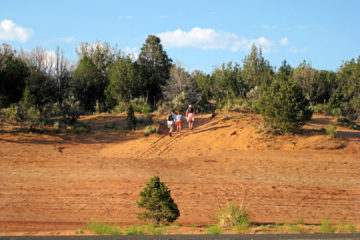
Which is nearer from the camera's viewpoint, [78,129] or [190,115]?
[190,115]

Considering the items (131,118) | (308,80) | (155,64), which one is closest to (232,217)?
(131,118)

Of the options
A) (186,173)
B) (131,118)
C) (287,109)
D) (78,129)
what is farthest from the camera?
(131,118)

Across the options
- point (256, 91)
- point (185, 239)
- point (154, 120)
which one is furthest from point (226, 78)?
point (185, 239)

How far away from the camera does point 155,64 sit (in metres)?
35.6

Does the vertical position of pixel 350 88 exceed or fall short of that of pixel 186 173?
it exceeds it

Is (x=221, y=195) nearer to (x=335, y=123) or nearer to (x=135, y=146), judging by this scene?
(x=135, y=146)

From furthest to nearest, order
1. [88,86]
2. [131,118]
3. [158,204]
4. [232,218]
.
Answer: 1. [88,86]
2. [131,118]
3. [158,204]
4. [232,218]

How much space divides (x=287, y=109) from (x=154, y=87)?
55.5 feet

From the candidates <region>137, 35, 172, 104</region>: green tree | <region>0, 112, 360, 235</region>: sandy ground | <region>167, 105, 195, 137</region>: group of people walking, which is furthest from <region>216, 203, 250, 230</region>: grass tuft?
<region>137, 35, 172, 104</region>: green tree

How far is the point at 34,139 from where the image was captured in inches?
813

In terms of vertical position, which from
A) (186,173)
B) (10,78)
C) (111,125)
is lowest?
(186,173)

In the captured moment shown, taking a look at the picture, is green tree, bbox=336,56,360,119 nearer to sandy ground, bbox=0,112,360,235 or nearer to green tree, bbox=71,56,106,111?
sandy ground, bbox=0,112,360,235

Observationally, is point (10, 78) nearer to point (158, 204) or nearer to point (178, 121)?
point (178, 121)

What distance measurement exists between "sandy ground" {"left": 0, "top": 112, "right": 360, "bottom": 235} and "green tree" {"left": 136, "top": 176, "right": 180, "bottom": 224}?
98 centimetres
